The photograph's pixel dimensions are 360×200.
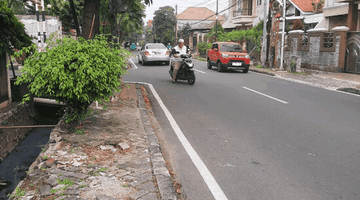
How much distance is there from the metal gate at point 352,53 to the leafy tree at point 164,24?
61.3 m

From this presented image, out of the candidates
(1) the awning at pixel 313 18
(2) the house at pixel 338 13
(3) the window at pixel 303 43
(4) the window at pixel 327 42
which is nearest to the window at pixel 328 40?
(4) the window at pixel 327 42

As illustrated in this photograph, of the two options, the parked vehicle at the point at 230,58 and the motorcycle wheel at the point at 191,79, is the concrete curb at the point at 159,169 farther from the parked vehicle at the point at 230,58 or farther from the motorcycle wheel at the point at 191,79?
the parked vehicle at the point at 230,58

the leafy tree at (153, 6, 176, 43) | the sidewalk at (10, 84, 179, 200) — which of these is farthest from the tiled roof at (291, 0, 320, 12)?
the leafy tree at (153, 6, 176, 43)

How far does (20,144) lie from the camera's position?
8078 millimetres

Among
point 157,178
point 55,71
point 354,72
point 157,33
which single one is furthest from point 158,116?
point 157,33

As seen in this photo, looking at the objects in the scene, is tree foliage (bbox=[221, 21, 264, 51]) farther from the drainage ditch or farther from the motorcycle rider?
the drainage ditch

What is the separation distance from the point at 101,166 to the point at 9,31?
4.84 m

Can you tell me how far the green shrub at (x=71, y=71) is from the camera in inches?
213

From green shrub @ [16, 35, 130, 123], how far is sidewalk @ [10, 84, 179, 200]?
2.42 feet

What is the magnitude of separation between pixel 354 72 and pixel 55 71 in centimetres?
1665

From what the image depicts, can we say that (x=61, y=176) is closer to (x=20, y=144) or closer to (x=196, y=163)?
(x=196, y=163)

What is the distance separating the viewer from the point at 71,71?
18.2ft

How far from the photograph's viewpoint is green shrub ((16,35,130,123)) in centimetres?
541

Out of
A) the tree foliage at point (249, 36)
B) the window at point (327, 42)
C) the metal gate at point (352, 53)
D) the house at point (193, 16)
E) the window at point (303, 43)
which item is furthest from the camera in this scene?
the house at point (193, 16)
